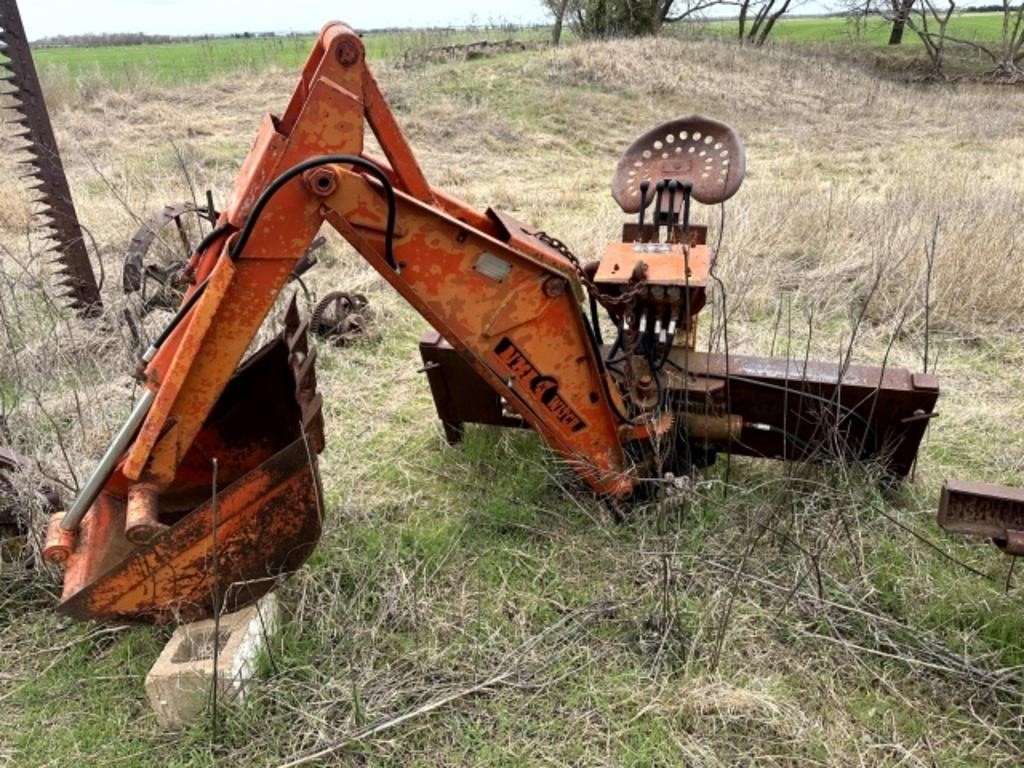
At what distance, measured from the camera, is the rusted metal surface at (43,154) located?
4406 millimetres

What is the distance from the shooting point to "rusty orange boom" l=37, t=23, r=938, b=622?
2320 mm

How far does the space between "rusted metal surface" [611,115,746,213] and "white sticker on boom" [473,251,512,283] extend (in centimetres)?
129

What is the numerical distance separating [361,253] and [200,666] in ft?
4.53

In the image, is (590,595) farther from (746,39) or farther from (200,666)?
(746,39)

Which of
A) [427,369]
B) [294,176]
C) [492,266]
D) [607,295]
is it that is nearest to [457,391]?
[427,369]

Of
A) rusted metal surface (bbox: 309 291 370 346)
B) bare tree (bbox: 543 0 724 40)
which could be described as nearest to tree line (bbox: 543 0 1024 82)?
bare tree (bbox: 543 0 724 40)

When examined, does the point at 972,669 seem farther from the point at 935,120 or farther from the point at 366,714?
the point at 935,120

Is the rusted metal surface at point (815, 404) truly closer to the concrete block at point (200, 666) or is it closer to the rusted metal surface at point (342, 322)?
the concrete block at point (200, 666)

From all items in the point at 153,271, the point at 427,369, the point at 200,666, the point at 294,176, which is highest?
the point at 294,176

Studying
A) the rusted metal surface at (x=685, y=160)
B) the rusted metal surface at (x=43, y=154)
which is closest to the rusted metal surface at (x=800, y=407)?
the rusted metal surface at (x=685, y=160)

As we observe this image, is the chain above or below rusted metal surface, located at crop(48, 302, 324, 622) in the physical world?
above

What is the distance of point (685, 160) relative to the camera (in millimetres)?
3715

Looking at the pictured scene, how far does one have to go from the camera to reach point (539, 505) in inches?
136

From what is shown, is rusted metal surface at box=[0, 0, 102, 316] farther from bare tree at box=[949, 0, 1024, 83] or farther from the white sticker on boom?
bare tree at box=[949, 0, 1024, 83]
